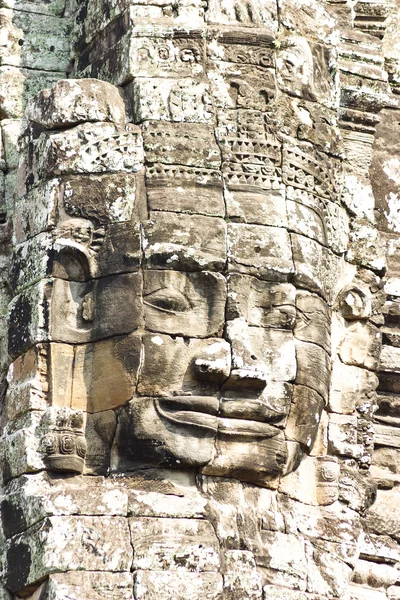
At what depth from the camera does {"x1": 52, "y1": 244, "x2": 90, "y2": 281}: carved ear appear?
1222cm

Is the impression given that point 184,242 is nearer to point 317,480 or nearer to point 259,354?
point 259,354

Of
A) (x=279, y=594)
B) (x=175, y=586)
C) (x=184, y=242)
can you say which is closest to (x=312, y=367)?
(x=184, y=242)

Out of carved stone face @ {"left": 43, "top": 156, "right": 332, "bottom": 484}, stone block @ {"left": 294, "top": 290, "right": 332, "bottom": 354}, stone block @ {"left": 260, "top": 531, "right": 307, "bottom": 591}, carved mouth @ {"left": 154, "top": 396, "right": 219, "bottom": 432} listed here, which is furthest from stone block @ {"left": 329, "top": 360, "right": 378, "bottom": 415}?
carved mouth @ {"left": 154, "top": 396, "right": 219, "bottom": 432}

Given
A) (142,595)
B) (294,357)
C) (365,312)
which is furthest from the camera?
(365,312)

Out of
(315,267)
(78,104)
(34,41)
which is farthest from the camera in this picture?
(34,41)

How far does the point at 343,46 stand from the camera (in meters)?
13.7

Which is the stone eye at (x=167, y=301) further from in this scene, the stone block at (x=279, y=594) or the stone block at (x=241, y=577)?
the stone block at (x=279, y=594)

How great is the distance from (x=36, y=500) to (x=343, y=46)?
13.0 ft

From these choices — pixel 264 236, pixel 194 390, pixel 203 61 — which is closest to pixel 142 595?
pixel 194 390

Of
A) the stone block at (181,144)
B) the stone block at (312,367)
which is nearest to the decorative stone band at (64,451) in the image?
the stone block at (312,367)

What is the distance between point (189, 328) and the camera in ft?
39.7

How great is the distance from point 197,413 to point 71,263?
1.21 m

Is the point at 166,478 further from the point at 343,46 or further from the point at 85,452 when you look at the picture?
the point at 343,46

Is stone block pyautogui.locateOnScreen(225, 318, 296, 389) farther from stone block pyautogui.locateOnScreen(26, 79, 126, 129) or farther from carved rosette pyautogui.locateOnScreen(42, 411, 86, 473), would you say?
stone block pyautogui.locateOnScreen(26, 79, 126, 129)
